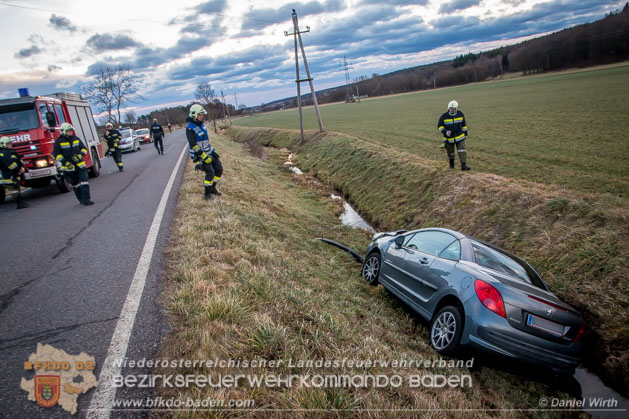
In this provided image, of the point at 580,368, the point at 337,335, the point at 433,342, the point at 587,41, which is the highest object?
the point at 587,41

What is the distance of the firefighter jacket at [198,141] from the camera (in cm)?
733

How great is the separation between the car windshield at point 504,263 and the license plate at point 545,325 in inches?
26.5

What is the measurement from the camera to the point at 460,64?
131m

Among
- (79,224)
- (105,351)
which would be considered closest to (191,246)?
(105,351)

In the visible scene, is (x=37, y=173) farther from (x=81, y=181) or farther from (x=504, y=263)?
(x=504, y=263)

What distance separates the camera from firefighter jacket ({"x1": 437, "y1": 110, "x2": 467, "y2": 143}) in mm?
11016

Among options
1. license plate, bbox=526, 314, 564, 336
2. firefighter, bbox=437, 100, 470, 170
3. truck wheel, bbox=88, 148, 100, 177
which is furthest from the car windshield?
truck wheel, bbox=88, 148, 100, 177

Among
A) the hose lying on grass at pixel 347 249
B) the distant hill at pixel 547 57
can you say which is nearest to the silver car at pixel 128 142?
the hose lying on grass at pixel 347 249

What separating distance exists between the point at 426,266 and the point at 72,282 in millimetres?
5016

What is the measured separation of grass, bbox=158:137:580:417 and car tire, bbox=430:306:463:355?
0.68ft

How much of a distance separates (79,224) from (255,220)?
363 centimetres

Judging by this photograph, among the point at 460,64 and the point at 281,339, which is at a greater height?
the point at 460,64

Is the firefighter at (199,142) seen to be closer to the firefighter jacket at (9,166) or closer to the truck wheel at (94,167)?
the firefighter jacket at (9,166)

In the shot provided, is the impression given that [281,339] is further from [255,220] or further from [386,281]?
[255,220]
